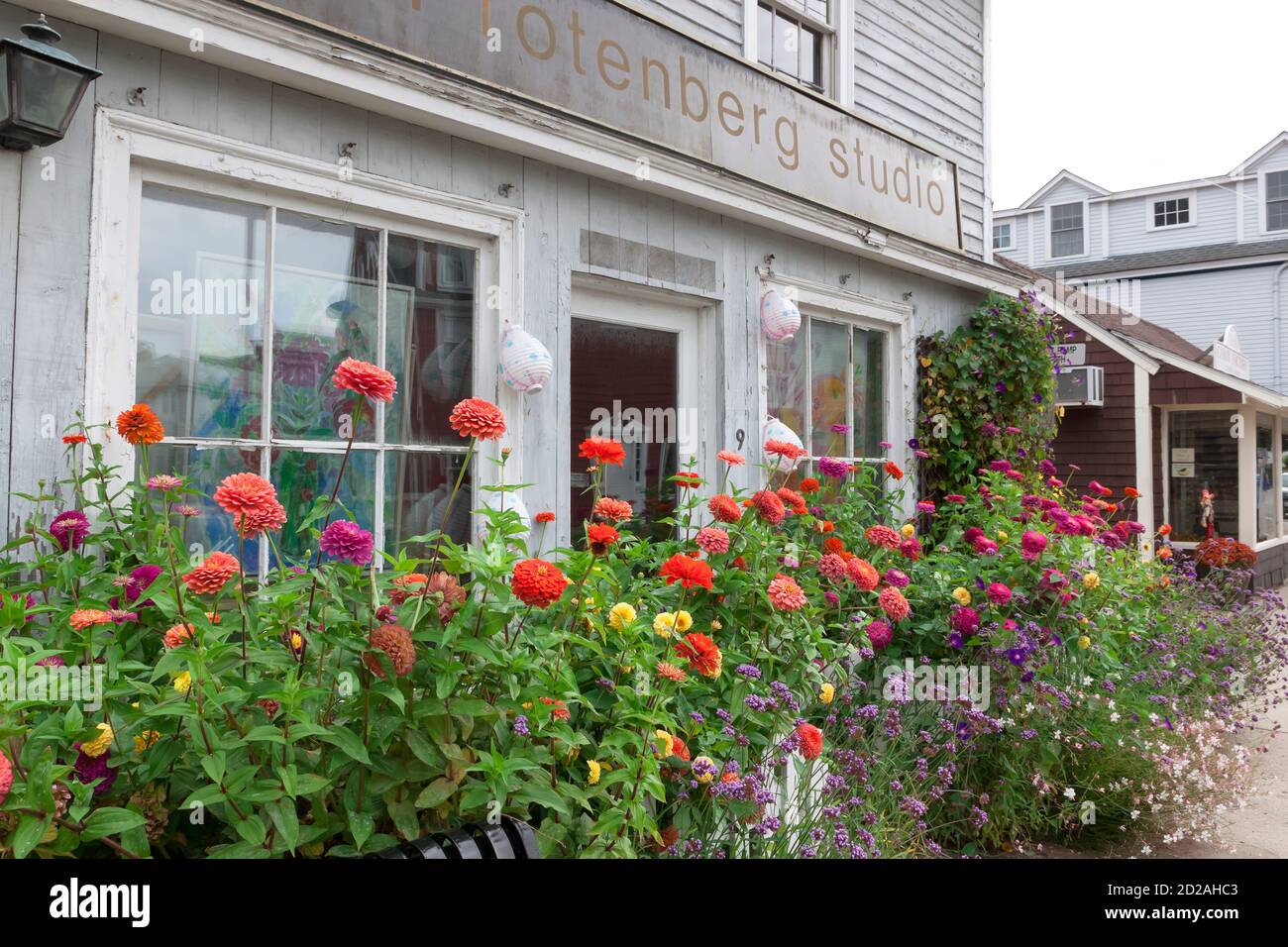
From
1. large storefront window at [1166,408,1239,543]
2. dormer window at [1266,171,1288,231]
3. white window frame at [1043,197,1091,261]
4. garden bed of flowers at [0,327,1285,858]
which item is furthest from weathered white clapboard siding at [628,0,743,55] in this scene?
dormer window at [1266,171,1288,231]

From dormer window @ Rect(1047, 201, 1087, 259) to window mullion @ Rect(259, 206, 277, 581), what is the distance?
23210 mm

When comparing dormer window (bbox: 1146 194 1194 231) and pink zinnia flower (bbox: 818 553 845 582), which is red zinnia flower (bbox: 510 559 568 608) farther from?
dormer window (bbox: 1146 194 1194 231)

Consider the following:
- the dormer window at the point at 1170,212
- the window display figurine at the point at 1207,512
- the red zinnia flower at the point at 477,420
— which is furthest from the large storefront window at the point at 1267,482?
the red zinnia flower at the point at 477,420

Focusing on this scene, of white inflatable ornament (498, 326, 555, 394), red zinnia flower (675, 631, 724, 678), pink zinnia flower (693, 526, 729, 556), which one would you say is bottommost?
red zinnia flower (675, 631, 724, 678)

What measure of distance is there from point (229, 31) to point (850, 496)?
9.93 feet

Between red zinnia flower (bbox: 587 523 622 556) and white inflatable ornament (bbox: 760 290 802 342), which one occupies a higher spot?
white inflatable ornament (bbox: 760 290 802 342)

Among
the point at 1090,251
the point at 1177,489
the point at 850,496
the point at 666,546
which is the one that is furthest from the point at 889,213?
the point at 1090,251

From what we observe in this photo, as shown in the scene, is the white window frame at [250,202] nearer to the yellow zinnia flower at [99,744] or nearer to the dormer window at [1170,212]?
the yellow zinnia flower at [99,744]

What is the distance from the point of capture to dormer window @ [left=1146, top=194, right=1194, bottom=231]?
71.1 ft

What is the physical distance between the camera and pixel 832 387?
5.58 metres

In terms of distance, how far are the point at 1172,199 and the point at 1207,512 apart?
13893 millimetres

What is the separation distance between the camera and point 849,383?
5.70 meters

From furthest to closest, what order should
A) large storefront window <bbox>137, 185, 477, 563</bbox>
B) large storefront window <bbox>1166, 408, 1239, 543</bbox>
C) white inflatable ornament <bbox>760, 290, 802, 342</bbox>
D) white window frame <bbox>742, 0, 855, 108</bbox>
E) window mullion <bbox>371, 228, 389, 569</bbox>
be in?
large storefront window <bbox>1166, 408, 1239, 543</bbox> → white window frame <bbox>742, 0, 855, 108</bbox> → white inflatable ornament <bbox>760, 290, 802, 342</bbox> → window mullion <bbox>371, 228, 389, 569</bbox> → large storefront window <bbox>137, 185, 477, 563</bbox>

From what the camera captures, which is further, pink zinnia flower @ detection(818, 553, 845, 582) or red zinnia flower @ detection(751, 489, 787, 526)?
pink zinnia flower @ detection(818, 553, 845, 582)
